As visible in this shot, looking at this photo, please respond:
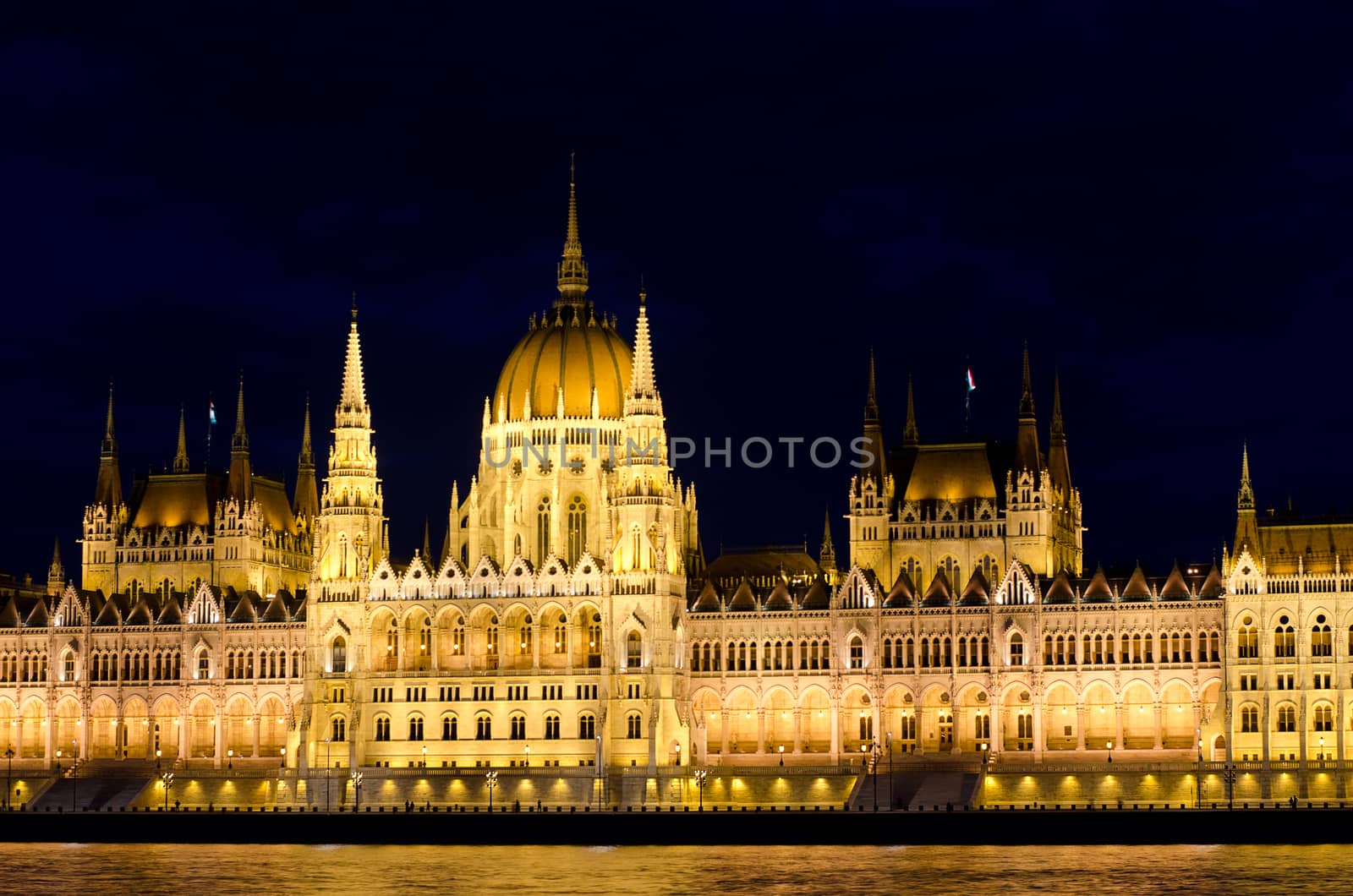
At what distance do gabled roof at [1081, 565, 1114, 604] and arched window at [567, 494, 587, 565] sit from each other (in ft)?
105

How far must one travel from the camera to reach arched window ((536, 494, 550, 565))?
185875 mm

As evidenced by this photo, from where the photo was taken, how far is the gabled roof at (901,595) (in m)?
173

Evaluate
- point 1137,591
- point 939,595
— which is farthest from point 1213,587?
point 939,595

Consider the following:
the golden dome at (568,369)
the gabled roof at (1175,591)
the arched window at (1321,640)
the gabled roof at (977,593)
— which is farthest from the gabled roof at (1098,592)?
the golden dome at (568,369)

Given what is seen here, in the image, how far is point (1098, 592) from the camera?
170 metres

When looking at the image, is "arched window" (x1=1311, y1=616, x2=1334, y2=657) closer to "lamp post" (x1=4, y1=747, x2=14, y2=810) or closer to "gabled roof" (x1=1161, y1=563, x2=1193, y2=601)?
"gabled roof" (x1=1161, y1=563, x2=1193, y2=601)

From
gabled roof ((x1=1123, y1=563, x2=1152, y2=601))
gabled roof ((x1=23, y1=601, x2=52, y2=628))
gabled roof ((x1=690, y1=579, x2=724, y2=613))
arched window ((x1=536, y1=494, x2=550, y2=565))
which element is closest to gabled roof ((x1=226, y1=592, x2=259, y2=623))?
gabled roof ((x1=23, y1=601, x2=52, y2=628))

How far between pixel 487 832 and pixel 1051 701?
3349 cm

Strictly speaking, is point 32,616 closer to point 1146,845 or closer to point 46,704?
point 46,704

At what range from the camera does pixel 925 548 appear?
186 metres

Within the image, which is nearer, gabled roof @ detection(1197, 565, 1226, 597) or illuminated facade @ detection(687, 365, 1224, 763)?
gabled roof @ detection(1197, 565, 1226, 597)

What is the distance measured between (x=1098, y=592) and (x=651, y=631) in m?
25.1

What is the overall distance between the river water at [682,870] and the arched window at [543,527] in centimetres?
3452

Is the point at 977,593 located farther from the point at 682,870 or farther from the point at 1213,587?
the point at 682,870
